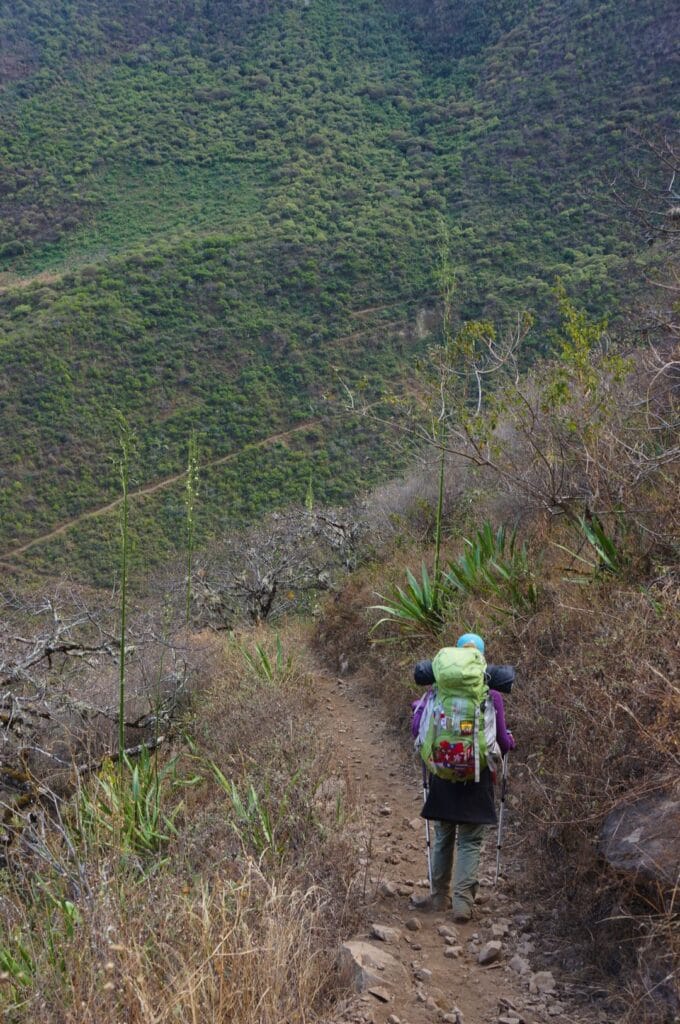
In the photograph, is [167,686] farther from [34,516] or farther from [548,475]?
[34,516]

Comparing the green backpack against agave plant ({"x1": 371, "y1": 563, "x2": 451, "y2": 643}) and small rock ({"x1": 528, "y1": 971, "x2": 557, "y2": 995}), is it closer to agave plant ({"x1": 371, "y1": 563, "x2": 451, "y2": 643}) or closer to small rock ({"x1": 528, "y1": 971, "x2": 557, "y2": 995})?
small rock ({"x1": 528, "y1": 971, "x2": 557, "y2": 995})

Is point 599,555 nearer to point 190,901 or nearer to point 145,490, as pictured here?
point 190,901

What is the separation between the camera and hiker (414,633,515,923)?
395cm

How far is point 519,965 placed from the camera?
349 centimetres

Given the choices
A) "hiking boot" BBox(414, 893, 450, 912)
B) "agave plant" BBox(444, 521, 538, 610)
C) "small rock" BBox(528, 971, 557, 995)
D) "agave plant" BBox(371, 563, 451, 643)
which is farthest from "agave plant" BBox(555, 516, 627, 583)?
"small rock" BBox(528, 971, 557, 995)

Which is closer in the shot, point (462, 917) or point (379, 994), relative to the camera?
point (379, 994)

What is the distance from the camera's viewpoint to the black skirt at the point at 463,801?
3969 mm

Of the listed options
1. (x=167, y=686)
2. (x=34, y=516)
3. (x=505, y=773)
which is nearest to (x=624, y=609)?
(x=505, y=773)

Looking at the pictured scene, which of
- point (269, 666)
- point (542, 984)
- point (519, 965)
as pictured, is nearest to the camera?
point (542, 984)

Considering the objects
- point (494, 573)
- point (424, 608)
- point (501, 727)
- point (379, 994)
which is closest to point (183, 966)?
point (379, 994)

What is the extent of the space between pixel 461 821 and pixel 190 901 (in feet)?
4.49

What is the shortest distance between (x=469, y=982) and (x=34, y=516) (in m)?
19.3

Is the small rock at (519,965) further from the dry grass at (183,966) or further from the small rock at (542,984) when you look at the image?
the dry grass at (183,966)

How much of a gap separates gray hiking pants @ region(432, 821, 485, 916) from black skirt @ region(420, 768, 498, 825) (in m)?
0.05
